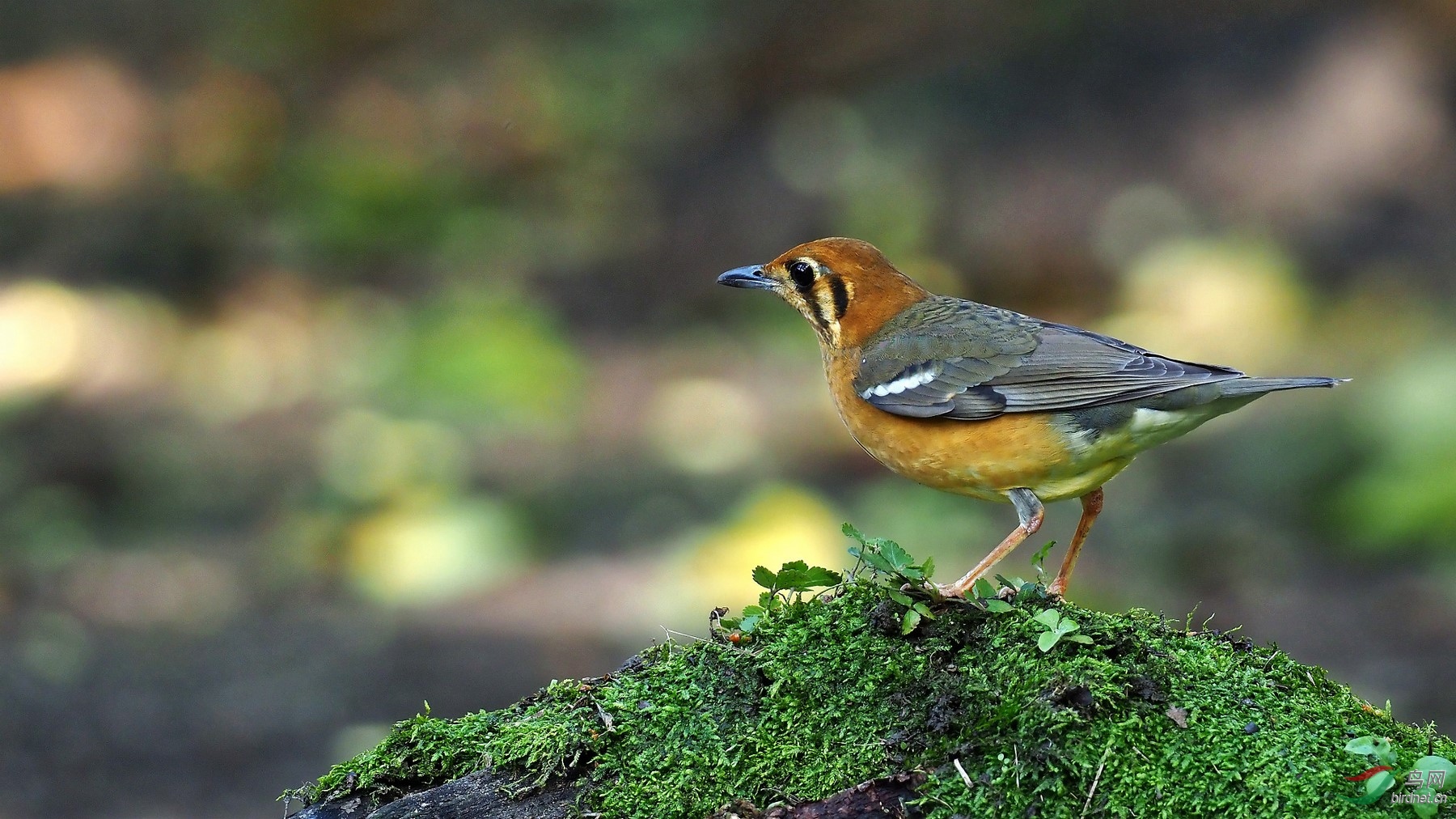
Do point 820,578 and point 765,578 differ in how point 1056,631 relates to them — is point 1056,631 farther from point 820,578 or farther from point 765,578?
point 765,578

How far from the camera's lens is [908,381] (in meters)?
5.61

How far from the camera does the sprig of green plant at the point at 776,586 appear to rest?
Result: 417cm

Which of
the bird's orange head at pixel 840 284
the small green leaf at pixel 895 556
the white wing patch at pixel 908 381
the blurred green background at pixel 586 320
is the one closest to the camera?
the small green leaf at pixel 895 556

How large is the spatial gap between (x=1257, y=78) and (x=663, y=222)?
653 cm

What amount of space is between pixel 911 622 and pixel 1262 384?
78.1 inches

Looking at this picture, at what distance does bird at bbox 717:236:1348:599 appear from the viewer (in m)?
5.22

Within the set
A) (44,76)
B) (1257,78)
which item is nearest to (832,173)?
(1257,78)

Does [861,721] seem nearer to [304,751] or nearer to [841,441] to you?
[304,751]

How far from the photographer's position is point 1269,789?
338cm

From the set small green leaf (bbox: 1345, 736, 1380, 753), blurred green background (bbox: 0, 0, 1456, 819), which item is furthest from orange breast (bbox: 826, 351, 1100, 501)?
blurred green background (bbox: 0, 0, 1456, 819)

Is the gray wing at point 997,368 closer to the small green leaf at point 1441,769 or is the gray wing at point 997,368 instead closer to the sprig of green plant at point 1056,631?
the sprig of green plant at point 1056,631

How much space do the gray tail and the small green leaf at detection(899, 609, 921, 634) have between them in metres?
1.78

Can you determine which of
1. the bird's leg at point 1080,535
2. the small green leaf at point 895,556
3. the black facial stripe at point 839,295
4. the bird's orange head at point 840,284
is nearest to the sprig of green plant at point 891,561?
the small green leaf at point 895,556

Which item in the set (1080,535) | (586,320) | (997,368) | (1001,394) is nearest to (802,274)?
(997,368)
